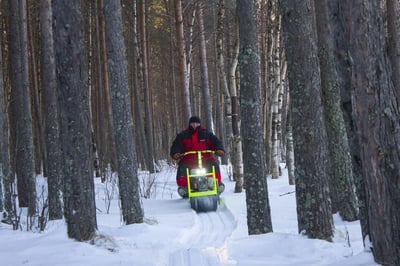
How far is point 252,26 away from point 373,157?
3.36 metres

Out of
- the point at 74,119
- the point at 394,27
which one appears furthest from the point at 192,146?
the point at 394,27

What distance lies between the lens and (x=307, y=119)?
16.5 ft

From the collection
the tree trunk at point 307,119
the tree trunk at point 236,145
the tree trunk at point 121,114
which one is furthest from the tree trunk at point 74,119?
the tree trunk at point 236,145

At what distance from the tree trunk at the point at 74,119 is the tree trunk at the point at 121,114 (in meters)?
1.63

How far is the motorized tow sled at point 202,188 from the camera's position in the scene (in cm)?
959

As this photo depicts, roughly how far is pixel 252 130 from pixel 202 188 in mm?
3930

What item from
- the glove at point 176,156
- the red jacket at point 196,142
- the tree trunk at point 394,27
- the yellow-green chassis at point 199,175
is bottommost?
the yellow-green chassis at point 199,175

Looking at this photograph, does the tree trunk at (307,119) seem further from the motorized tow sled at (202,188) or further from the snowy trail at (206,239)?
the motorized tow sled at (202,188)

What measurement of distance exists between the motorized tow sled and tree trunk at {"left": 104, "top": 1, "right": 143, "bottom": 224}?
2.42 meters

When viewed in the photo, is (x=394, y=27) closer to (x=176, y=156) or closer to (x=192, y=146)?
(x=192, y=146)

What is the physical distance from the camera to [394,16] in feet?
40.3

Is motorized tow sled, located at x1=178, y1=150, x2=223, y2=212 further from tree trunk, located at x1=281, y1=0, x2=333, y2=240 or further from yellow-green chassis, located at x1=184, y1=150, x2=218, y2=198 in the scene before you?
tree trunk, located at x1=281, y1=0, x2=333, y2=240

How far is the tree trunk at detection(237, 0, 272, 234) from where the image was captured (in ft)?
19.8

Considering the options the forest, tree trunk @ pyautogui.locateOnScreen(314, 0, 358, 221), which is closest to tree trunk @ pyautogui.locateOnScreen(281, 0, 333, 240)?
the forest
